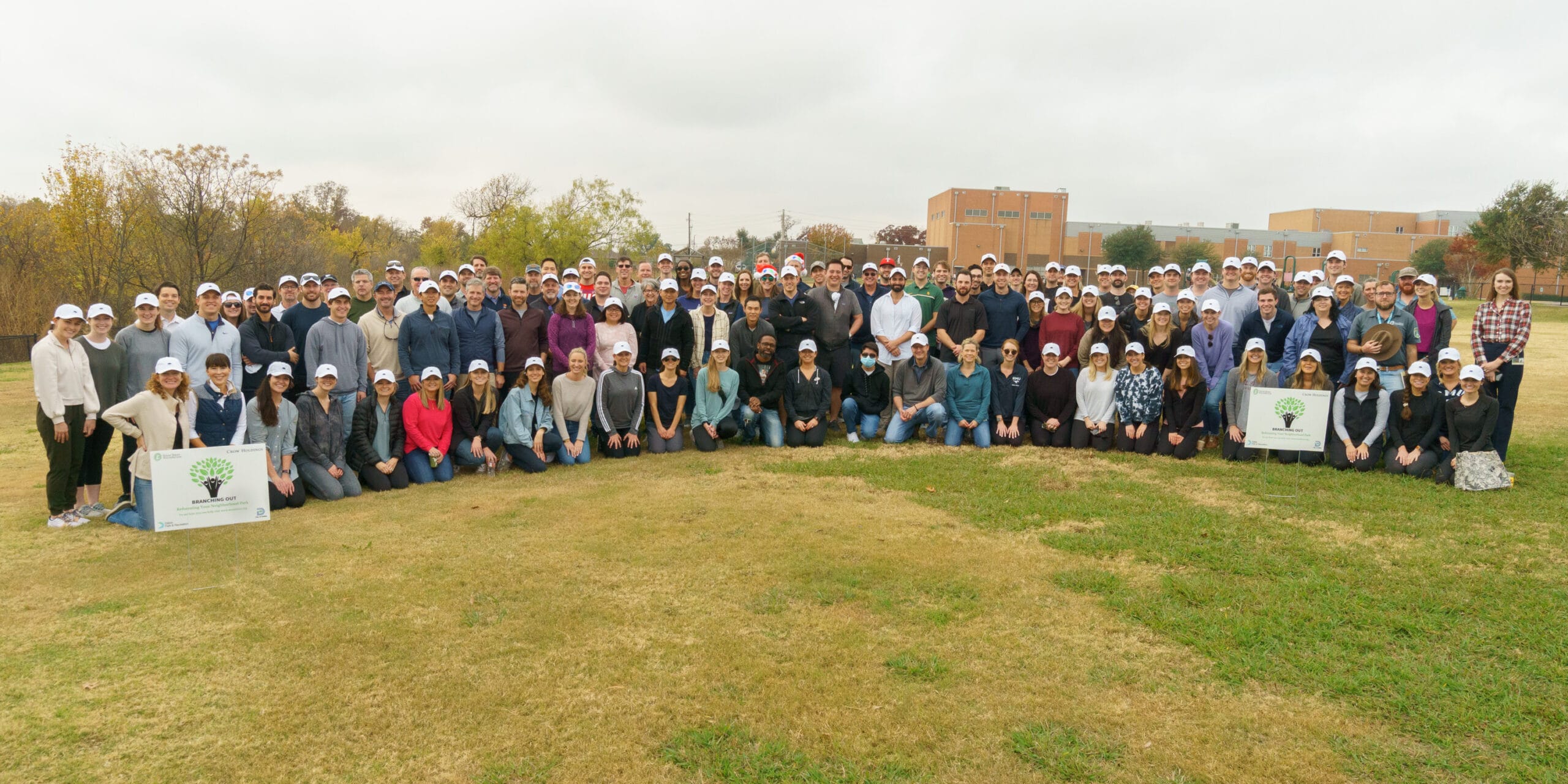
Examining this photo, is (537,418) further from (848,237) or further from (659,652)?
(848,237)

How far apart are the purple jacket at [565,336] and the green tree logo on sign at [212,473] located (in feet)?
13.4

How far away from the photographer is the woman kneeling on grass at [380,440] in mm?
8273

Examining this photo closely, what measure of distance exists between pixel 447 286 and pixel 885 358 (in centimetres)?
525

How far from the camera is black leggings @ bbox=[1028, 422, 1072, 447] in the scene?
10133 millimetres

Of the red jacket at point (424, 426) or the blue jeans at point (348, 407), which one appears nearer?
the blue jeans at point (348, 407)

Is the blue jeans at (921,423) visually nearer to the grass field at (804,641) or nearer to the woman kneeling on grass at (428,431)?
the grass field at (804,641)

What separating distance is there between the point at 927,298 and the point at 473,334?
5737 millimetres

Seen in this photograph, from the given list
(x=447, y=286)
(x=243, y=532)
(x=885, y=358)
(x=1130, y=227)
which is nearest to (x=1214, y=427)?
(x=885, y=358)

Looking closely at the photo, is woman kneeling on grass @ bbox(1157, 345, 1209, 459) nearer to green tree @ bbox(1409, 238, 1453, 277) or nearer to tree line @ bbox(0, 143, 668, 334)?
tree line @ bbox(0, 143, 668, 334)

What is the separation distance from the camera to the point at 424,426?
8.62 m

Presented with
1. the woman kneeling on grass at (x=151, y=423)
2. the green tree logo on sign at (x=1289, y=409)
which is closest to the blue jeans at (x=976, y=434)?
the green tree logo on sign at (x=1289, y=409)

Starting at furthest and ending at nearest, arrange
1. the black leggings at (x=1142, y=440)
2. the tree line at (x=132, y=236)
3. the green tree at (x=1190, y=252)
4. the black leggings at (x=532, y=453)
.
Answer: the green tree at (x=1190, y=252) → the tree line at (x=132, y=236) → the black leggings at (x=1142, y=440) → the black leggings at (x=532, y=453)

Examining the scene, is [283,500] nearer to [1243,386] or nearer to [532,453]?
[532,453]

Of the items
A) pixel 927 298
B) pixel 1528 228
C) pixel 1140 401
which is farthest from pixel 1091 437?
pixel 1528 228
